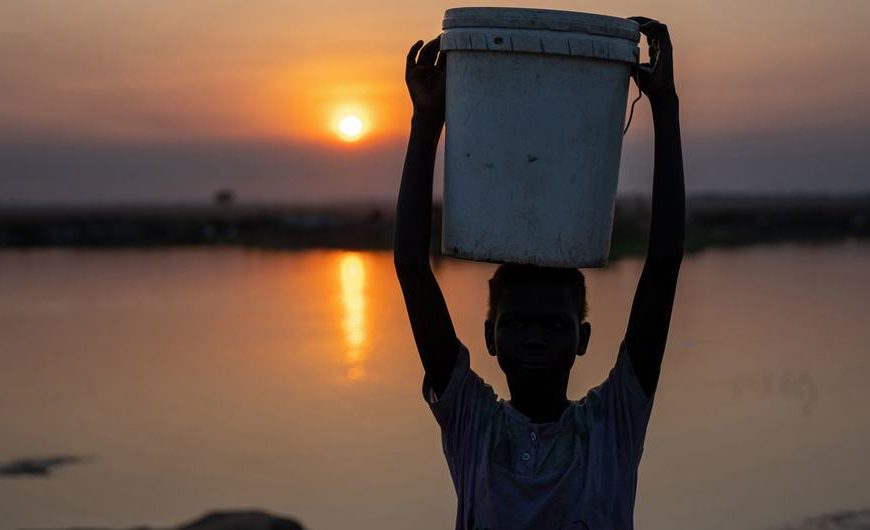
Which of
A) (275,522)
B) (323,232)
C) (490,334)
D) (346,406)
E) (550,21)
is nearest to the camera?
(550,21)

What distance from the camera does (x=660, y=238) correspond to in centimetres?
219

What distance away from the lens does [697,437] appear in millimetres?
8617

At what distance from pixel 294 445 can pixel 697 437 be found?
289cm

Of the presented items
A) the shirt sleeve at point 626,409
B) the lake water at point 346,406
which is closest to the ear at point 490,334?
the shirt sleeve at point 626,409

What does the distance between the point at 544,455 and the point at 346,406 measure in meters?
7.58

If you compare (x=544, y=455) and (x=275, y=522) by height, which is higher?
(x=544, y=455)

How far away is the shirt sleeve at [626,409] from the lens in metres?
2.21

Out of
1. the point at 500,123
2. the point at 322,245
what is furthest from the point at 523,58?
the point at 322,245

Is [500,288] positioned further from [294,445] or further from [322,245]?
[322,245]

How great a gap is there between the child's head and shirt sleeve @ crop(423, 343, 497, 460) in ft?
0.23

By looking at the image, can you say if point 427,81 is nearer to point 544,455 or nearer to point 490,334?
point 490,334

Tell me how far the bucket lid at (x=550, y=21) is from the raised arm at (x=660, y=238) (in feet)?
0.29

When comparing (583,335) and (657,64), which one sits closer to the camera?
(657,64)

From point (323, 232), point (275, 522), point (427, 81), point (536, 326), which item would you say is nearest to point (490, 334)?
point (536, 326)
